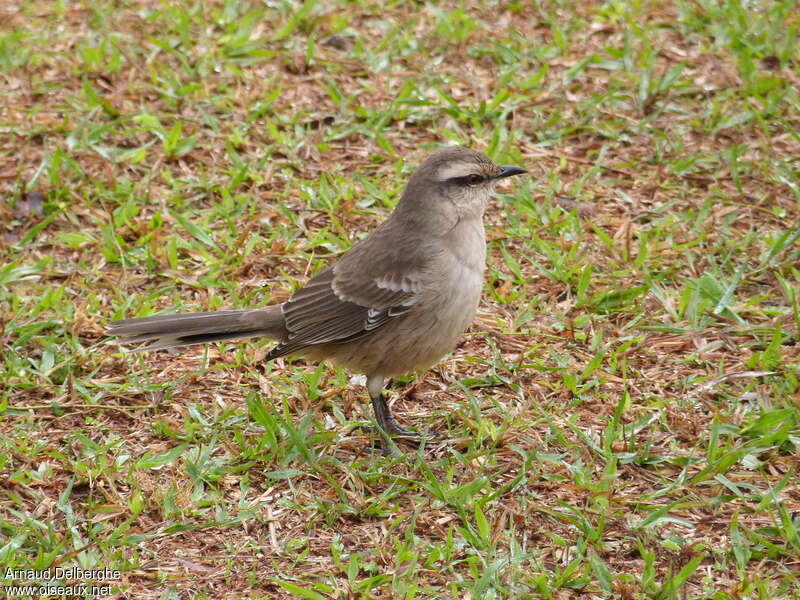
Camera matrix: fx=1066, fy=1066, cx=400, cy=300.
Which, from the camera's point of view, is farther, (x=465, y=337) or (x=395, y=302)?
(x=465, y=337)

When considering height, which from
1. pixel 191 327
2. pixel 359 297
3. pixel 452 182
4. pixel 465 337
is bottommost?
pixel 465 337

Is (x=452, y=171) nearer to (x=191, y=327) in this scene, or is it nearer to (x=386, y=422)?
(x=386, y=422)

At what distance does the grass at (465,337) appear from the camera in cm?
541

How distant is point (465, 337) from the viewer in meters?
7.08

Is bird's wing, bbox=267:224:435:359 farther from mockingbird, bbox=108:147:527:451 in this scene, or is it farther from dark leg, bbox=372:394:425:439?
dark leg, bbox=372:394:425:439

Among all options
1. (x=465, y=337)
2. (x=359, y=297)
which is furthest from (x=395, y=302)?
(x=465, y=337)

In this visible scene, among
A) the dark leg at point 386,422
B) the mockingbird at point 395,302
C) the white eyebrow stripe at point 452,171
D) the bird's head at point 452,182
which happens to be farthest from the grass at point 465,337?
the white eyebrow stripe at point 452,171

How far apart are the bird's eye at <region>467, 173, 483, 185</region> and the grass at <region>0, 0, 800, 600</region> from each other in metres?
1.17

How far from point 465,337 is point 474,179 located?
1222 millimetres

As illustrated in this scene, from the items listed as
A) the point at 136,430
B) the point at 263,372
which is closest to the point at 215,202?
the point at 263,372

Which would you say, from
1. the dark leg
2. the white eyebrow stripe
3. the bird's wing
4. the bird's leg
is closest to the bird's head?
the white eyebrow stripe

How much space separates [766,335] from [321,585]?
3.37 m

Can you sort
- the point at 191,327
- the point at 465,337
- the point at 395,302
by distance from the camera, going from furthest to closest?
the point at 465,337 → the point at 191,327 → the point at 395,302

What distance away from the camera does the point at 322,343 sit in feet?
20.3
